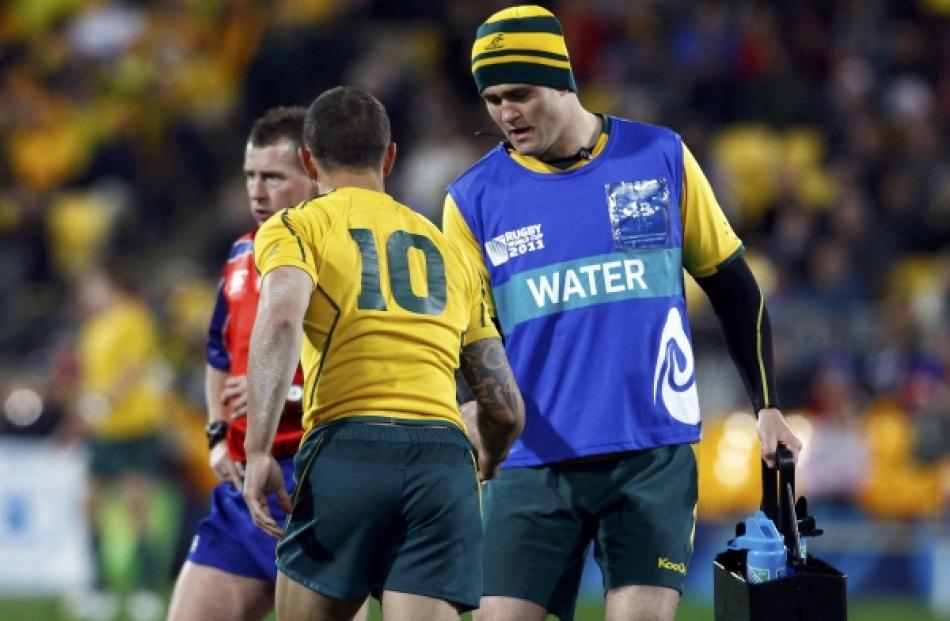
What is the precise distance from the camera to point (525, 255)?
18.9ft

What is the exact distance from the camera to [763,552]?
512cm

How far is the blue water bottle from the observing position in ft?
16.7

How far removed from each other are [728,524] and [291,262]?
9.14 meters

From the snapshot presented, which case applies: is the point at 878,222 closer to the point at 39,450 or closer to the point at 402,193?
the point at 402,193

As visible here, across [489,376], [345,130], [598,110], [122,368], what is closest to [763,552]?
[489,376]

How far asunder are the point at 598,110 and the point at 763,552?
11662 mm

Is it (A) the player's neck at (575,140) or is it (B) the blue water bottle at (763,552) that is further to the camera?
(A) the player's neck at (575,140)

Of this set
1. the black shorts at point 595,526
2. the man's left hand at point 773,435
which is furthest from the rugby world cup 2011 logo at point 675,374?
the man's left hand at point 773,435

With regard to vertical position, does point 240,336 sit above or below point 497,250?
below

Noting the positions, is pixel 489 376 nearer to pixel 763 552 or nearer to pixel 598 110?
pixel 763 552

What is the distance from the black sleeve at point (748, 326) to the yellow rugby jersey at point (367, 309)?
3.96 ft

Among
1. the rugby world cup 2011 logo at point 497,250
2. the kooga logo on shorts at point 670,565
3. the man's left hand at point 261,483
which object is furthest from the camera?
the rugby world cup 2011 logo at point 497,250

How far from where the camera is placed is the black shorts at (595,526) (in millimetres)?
5562

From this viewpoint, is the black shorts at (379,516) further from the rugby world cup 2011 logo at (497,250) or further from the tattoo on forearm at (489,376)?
the rugby world cup 2011 logo at (497,250)
